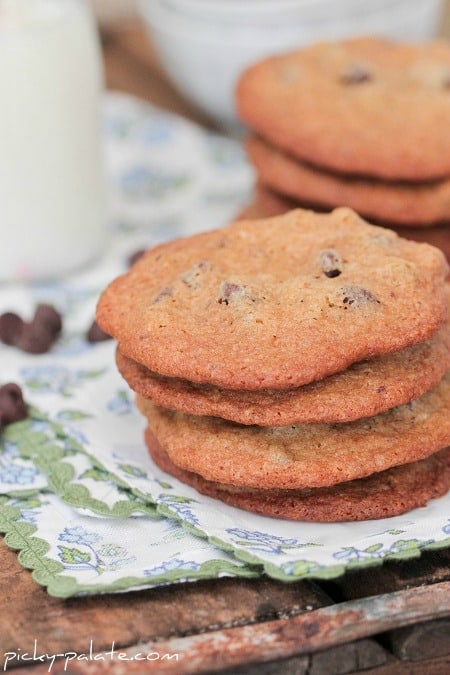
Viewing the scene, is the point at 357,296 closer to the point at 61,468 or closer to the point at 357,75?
the point at 61,468

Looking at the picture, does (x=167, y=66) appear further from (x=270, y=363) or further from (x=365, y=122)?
(x=270, y=363)

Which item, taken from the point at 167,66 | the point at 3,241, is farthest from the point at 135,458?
the point at 167,66

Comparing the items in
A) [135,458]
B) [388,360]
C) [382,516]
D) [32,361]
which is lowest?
[32,361]

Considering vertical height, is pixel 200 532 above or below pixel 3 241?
above

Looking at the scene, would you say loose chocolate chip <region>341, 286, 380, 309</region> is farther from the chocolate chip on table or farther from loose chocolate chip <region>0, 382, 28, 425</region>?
the chocolate chip on table

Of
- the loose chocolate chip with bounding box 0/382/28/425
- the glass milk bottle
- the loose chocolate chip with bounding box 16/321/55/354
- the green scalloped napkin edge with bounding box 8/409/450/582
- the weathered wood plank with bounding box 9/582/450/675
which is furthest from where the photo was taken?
the glass milk bottle

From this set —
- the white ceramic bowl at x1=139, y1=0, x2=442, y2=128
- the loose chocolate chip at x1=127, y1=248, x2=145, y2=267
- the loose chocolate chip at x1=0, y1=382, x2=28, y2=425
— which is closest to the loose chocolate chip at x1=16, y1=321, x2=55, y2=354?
the loose chocolate chip at x1=0, y1=382, x2=28, y2=425

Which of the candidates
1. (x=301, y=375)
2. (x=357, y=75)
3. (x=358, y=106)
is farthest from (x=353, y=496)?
(x=357, y=75)
